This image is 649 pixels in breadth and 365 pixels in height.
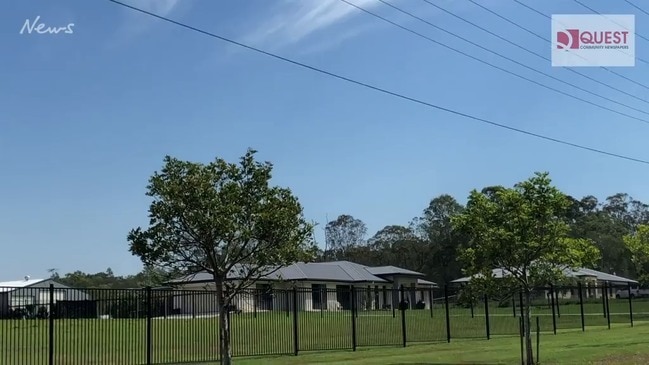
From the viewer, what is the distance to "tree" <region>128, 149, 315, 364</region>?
14164mm

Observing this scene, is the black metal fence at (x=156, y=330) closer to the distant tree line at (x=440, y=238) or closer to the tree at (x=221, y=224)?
the tree at (x=221, y=224)

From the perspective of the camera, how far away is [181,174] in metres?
14.4

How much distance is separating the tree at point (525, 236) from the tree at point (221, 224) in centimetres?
532

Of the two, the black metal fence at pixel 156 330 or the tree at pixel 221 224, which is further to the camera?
the black metal fence at pixel 156 330

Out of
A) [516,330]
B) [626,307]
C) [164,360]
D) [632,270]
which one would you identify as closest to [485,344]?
[516,330]

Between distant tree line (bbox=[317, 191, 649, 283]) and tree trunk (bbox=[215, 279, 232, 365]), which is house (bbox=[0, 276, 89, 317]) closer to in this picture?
tree trunk (bbox=[215, 279, 232, 365])

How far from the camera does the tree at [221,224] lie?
14164 mm

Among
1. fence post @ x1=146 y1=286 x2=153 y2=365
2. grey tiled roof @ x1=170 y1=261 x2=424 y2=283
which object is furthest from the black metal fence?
grey tiled roof @ x1=170 y1=261 x2=424 y2=283

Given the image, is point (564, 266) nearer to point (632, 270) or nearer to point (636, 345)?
point (636, 345)


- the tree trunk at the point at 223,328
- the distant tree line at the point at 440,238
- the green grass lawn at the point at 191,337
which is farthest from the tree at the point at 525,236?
the distant tree line at the point at 440,238

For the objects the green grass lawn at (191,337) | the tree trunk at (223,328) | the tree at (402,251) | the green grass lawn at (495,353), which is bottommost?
the green grass lawn at (495,353)

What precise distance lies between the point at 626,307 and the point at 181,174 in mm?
47429

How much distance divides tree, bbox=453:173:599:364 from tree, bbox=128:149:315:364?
5317 millimetres

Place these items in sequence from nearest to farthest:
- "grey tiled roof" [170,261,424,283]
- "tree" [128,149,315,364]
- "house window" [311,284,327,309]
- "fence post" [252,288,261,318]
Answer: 1. "tree" [128,149,315,364]
2. "fence post" [252,288,261,318]
3. "house window" [311,284,327,309]
4. "grey tiled roof" [170,261,424,283]
